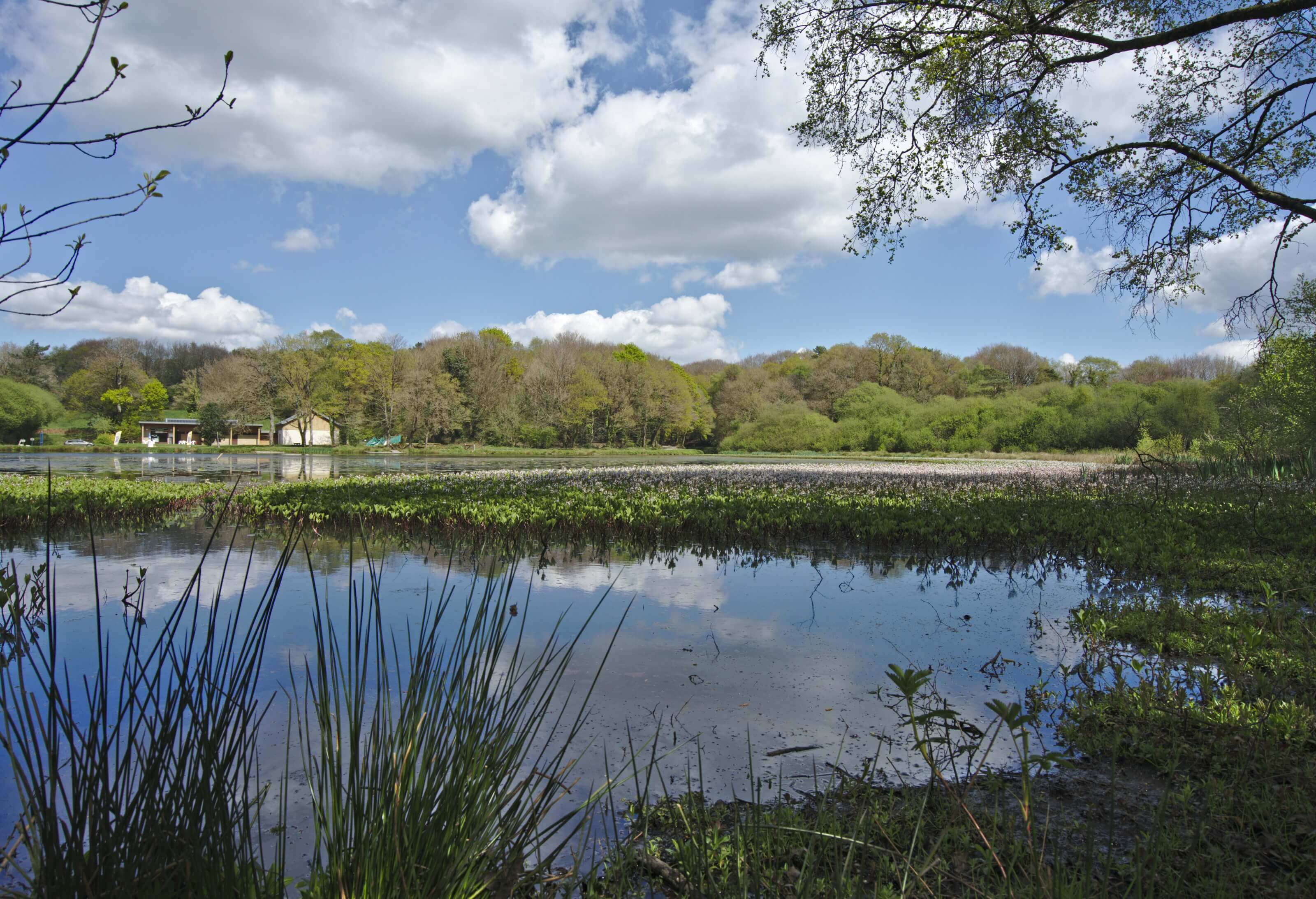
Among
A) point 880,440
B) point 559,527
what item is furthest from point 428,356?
point 559,527

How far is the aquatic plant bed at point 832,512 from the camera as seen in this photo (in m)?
7.71

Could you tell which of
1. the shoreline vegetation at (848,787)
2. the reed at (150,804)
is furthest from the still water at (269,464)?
the reed at (150,804)

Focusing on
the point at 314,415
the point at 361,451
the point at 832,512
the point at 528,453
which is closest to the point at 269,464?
the point at 528,453

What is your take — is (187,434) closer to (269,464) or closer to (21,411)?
Answer: (21,411)

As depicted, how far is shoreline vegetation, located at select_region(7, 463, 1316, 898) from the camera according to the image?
154 cm

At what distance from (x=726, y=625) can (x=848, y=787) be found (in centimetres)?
261

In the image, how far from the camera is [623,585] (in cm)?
672

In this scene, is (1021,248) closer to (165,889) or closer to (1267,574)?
(1267,574)

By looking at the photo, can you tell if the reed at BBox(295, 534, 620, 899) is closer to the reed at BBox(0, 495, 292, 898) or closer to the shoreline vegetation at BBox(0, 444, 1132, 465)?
the reed at BBox(0, 495, 292, 898)

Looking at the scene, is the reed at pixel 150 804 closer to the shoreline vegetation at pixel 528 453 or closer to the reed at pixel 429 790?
the reed at pixel 429 790

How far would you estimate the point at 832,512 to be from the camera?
33.6 feet

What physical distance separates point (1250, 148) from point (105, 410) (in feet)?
239

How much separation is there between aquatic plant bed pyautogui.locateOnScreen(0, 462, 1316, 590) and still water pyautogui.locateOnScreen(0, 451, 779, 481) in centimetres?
404

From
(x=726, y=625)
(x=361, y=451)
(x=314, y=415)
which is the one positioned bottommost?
(x=726, y=625)
